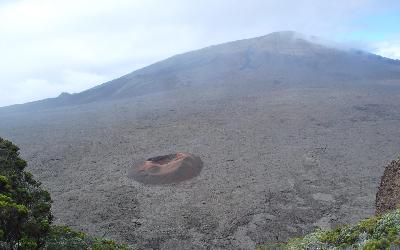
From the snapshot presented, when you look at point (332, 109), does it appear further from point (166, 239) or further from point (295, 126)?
point (166, 239)

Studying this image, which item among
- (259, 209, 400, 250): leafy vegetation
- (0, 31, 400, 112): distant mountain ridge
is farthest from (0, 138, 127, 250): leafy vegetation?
(0, 31, 400, 112): distant mountain ridge

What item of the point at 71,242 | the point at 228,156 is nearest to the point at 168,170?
the point at 228,156

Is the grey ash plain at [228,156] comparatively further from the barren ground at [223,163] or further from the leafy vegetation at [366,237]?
the leafy vegetation at [366,237]

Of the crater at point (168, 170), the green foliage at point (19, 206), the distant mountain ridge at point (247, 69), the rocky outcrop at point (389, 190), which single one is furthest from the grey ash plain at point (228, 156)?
the green foliage at point (19, 206)

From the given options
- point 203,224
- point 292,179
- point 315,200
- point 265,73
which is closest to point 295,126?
point 292,179

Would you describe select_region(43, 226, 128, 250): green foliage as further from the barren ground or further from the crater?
the crater

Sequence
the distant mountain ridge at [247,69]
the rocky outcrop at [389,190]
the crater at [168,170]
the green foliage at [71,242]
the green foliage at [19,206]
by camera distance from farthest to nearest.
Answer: the distant mountain ridge at [247,69] < the crater at [168,170] < the rocky outcrop at [389,190] < the green foliage at [71,242] < the green foliage at [19,206]

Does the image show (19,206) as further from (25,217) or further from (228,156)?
(228,156)
